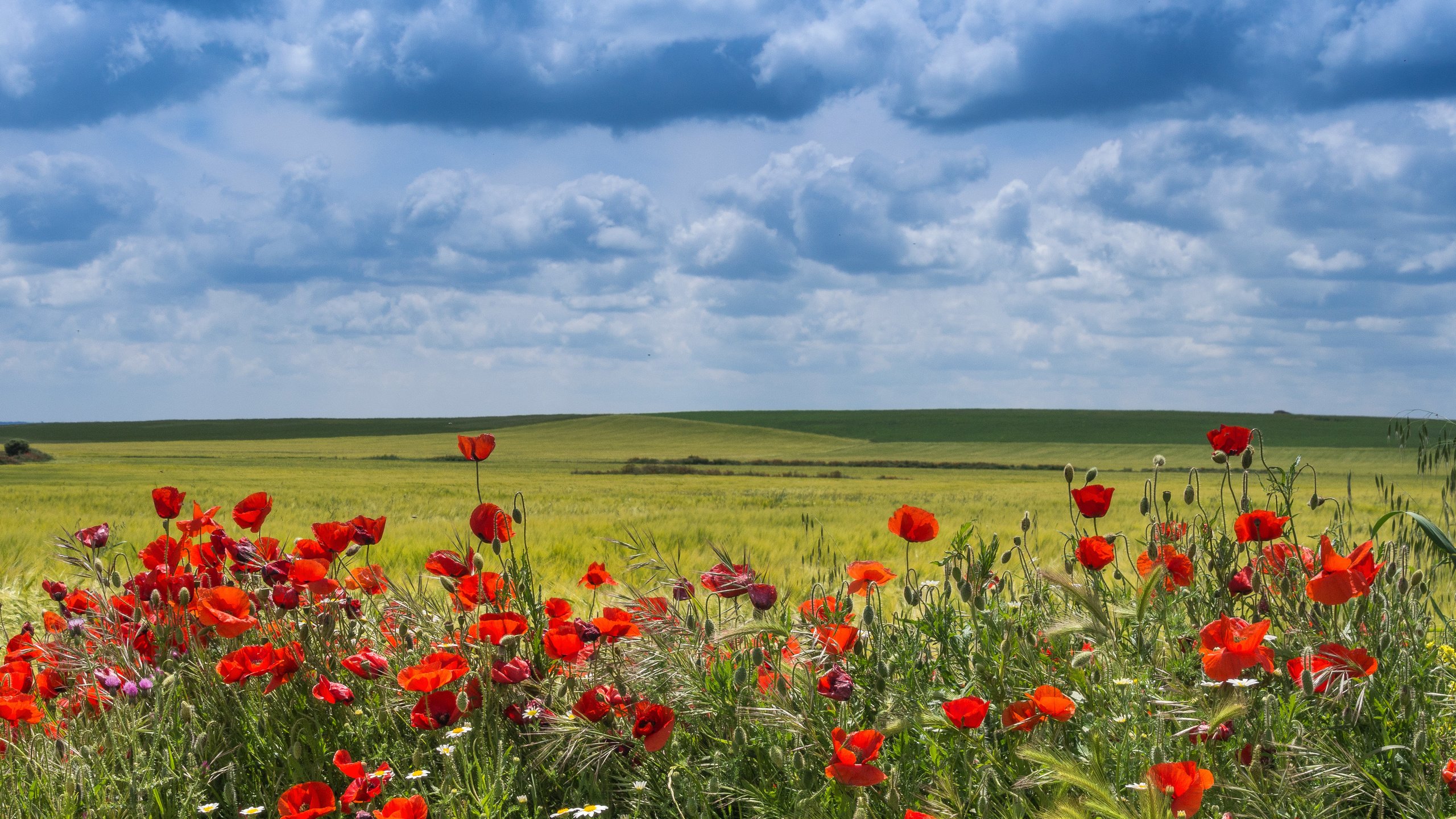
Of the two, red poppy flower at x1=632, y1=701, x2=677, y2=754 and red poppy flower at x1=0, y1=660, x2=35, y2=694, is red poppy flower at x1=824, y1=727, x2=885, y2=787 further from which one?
red poppy flower at x1=0, y1=660, x2=35, y2=694

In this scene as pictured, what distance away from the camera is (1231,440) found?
2.79m

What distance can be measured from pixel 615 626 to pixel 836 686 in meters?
0.61

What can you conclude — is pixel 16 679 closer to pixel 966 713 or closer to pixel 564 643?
pixel 564 643

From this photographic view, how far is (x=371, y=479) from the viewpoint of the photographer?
23.3 metres

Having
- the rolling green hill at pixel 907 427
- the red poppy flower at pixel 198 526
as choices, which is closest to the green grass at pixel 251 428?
the rolling green hill at pixel 907 427

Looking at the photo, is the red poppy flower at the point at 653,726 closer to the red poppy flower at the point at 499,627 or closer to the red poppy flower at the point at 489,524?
the red poppy flower at the point at 499,627

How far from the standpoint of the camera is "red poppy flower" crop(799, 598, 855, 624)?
274cm

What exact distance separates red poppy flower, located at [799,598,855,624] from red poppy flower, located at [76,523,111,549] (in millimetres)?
2195

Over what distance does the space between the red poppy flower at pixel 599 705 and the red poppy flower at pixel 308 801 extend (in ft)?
1.92

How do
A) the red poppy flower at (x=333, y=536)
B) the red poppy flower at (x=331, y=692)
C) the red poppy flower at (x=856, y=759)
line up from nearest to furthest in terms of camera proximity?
the red poppy flower at (x=856, y=759) < the red poppy flower at (x=331, y=692) < the red poppy flower at (x=333, y=536)

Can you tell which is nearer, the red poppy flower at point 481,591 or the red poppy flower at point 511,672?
the red poppy flower at point 511,672

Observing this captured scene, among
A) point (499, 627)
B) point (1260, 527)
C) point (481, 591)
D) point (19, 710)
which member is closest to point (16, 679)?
point (19, 710)

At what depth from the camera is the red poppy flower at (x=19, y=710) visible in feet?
8.32

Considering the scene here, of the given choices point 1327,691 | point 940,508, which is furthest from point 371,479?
point 1327,691
